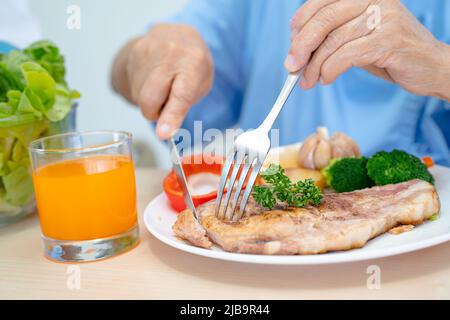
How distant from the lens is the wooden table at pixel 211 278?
3.24ft

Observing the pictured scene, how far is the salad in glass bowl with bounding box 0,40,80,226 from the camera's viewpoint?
4.44ft

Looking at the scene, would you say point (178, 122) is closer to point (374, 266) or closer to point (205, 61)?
point (205, 61)

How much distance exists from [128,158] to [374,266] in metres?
0.64

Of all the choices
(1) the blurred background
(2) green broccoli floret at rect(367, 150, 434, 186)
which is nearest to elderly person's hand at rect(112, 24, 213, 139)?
(2) green broccoli floret at rect(367, 150, 434, 186)

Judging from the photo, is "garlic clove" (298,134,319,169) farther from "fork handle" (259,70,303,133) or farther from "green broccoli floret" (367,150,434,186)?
"fork handle" (259,70,303,133)

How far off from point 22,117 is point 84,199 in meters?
0.37

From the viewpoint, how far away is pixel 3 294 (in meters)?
1.04

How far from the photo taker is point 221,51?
2516 mm

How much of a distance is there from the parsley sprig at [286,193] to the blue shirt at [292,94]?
1.07 metres

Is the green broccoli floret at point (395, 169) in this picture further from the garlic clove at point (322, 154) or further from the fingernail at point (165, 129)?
the fingernail at point (165, 129)

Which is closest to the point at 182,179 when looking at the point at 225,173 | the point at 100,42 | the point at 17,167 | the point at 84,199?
the point at 225,173

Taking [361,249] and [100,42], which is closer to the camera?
[361,249]

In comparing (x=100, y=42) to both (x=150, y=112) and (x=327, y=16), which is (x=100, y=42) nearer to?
(x=150, y=112)

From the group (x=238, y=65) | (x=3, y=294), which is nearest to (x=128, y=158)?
(x=3, y=294)
